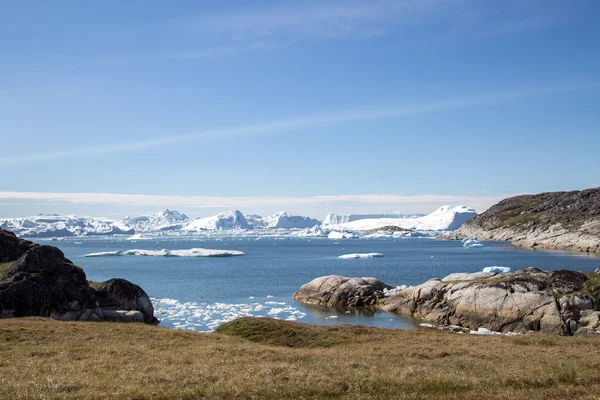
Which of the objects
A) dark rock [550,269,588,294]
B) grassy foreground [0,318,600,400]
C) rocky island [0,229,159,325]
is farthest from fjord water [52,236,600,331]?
grassy foreground [0,318,600,400]

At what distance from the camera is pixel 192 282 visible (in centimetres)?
8681

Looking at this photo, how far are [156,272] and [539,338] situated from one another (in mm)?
88568

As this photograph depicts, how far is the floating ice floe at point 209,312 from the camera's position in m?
50.7

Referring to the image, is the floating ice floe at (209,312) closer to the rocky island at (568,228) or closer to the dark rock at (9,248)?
the dark rock at (9,248)

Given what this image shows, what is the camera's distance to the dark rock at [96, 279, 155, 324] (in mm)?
48875

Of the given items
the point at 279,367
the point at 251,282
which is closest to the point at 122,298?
the point at 279,367

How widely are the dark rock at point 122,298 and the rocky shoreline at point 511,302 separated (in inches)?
1052

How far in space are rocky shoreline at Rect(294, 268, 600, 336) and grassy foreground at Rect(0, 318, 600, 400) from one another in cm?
1626

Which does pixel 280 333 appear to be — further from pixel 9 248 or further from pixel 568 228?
pixel 568 228

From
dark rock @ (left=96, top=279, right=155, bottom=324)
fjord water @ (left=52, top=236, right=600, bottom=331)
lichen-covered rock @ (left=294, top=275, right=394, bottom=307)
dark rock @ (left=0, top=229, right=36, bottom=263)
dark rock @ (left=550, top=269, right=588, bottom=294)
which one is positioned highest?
dark rock @ (left=0, top=229, right=36, bottom=263)

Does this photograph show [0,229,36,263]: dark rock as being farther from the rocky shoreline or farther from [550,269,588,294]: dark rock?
[550,269,588,294]: dark rock

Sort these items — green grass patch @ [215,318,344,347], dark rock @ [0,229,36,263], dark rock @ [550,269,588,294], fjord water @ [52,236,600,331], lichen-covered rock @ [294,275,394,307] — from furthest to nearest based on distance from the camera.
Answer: lichen-covered rock @ [294,275,394,307]
dark rock @ [0,229,36,263]
fjord water @ [52,236,600,331]
dark rock @ [550,269,588,294]
green grass patch @ [215,318,344,347]

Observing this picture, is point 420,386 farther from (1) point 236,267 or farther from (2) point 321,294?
(1) point 236,267

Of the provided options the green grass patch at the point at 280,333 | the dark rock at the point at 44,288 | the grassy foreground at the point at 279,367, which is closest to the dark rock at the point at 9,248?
the dark rock at the point at 44,288
